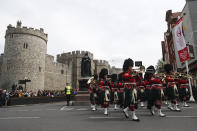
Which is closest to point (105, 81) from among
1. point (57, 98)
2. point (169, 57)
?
point (57, 98)


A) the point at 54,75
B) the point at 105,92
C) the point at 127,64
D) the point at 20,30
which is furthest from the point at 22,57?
the point at 127,64

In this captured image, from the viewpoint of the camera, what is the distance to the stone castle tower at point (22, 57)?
1294 inches

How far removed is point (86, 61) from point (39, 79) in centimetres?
2428

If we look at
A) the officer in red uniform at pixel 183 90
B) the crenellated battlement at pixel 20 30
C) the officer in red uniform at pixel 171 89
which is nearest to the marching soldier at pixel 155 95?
the officer in red uniform at pixel 171 89

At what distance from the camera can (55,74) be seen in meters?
44.6

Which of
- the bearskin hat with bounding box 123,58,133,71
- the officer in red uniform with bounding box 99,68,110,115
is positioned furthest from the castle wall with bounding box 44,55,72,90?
the bearskin hat with bounding box 123,58,133,71

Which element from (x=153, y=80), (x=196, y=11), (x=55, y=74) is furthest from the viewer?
(x=55, y=74)

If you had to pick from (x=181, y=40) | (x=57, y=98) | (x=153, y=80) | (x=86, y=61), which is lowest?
(x=57, y=98)

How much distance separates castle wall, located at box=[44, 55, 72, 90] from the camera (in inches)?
1655

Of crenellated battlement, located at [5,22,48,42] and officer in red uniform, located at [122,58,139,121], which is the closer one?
officer in red uniform, located at [122,58,139,121]

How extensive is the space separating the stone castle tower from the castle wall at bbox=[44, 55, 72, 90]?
513 cm

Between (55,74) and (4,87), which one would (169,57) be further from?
(4,87)

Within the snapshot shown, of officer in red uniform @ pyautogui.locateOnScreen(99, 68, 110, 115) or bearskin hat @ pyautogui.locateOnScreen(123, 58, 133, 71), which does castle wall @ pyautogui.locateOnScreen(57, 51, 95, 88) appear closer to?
officer in red uniform @ pyautogui.locateOnScreen(99, 68, 110, 115)

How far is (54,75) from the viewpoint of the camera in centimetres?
4422
